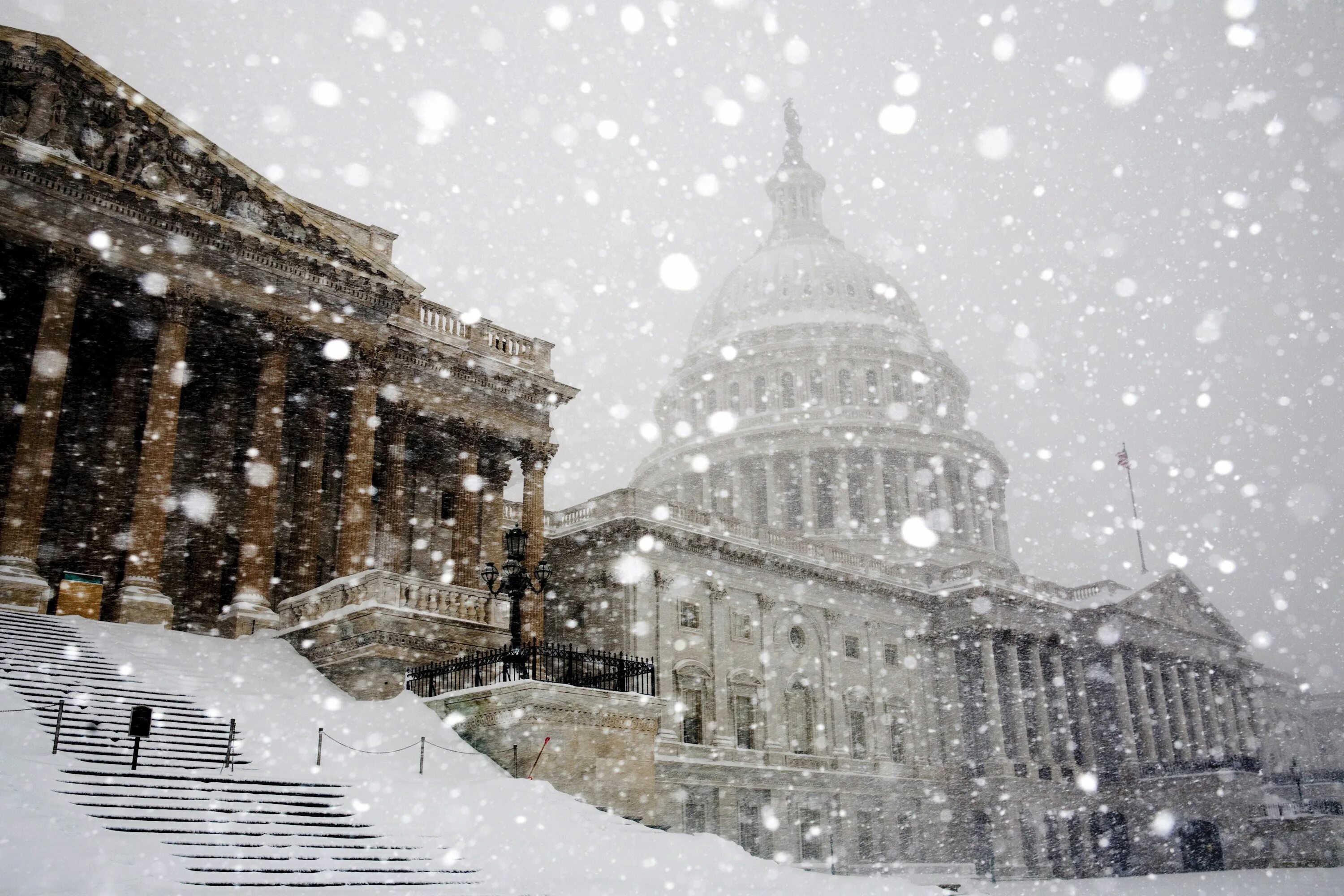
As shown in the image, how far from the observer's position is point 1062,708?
5728 cm

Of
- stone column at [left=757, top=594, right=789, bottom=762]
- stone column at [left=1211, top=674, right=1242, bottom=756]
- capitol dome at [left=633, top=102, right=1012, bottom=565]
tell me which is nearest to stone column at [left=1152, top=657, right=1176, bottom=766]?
stone column at [left=1211, top=674, right=1242, bottom=756]

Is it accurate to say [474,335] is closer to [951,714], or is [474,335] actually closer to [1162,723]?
[951,714]

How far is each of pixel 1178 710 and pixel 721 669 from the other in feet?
125

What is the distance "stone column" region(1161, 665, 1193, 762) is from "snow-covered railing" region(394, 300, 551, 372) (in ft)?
159

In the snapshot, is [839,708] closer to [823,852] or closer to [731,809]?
[823,852]

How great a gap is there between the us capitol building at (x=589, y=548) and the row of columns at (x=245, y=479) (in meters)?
0.08

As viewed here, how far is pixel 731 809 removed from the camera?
1484 inches

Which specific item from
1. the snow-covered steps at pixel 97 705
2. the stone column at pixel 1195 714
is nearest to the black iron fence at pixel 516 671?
the snow-covered steps at pixel 97 705

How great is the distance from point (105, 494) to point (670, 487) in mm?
52690

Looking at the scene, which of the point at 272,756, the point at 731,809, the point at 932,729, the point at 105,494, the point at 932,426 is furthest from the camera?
the point at 932,426

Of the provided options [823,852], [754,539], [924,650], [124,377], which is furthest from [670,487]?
[124,377]

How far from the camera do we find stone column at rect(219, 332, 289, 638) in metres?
25.6

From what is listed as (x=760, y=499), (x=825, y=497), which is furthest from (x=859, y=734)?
(x=760, y=499)

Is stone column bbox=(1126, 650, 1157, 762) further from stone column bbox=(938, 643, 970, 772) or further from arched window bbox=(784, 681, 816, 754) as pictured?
arched window bbox=(784, 681, 816, 754)
